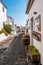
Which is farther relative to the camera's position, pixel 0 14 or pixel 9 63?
pixel 0 14

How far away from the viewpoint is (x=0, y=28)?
24.7 meters

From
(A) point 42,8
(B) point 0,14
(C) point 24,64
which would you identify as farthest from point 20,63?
(B) point 0,14

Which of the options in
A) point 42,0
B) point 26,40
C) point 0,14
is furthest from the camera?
point 0,14

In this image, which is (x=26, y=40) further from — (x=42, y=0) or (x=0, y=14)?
(x=0, y=14)

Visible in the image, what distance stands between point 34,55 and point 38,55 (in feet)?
0.66

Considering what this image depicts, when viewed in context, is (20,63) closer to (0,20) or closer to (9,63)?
(9,63)

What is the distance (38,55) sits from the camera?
21.0 ft

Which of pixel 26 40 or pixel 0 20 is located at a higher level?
pixel 0 20

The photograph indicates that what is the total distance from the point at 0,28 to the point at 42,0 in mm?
19793

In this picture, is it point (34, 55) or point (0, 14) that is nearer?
point (34, 55)

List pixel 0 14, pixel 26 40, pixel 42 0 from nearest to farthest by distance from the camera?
1. pixel 42 0
2. pixel 26 40
3. pixel 0 14

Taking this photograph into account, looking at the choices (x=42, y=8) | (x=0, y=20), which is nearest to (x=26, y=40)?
(x=42, y=8)

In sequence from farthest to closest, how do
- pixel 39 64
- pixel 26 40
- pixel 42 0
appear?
pixel 26 40 < pixel 39 64 < pixel 42 0

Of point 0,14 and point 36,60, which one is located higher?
point 0,14
